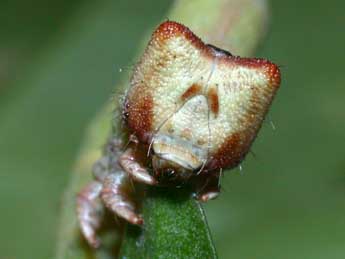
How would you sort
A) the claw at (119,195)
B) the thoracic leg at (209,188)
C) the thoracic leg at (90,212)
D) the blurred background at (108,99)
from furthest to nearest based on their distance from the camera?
the blurred background at (108,99) → the thoracic leg at (90,212) → the claw at (119,195) → the thoracic leg at (209,188)

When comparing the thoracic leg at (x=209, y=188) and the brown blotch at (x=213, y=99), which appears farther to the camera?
the thoracic leg at (x=209, y=188)

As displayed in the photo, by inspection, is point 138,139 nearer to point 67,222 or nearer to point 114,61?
point 67,222

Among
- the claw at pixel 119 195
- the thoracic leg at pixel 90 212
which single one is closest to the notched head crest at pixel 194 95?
the claw at pixel 119 195

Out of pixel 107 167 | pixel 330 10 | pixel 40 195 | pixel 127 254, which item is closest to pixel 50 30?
pixel 40 195

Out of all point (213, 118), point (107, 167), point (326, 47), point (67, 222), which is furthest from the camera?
point (326, 47)

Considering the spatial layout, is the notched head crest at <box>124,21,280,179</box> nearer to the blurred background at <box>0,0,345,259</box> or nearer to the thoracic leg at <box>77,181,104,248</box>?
the thoracic leg at <box>77,181,104,248</box>

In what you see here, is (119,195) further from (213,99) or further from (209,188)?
(213,99)

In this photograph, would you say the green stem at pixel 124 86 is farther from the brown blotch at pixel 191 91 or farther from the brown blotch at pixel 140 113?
the brown blotch at pixel 191 91
